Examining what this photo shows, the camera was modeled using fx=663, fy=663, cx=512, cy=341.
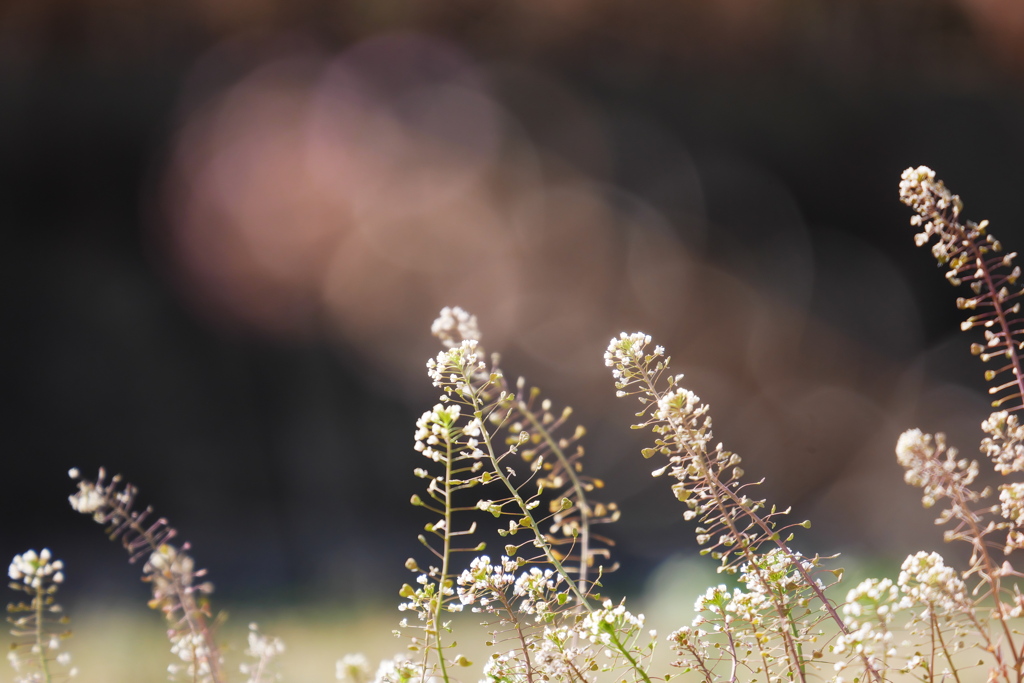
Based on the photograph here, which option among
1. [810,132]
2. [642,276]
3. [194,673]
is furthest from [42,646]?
[810,132]

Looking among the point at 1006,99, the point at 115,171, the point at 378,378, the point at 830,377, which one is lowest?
the point at 830,377

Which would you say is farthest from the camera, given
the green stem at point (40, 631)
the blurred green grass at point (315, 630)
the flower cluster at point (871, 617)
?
the blurred green grass at point (315, 630)

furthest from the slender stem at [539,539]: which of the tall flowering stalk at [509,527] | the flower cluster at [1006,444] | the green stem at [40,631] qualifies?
the green stem at [40,631]

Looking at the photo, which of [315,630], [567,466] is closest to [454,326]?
[567,466]

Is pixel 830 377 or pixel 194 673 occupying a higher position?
pixel 830 377

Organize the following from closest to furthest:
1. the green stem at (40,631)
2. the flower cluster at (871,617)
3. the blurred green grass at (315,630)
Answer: the flower cluster at (871,617) < the green stem at (40,631) < the blurred green grass at (315,630)

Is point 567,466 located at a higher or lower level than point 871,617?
higher

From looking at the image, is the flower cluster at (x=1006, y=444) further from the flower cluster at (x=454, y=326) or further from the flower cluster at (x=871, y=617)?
the flower cluster at (x=454, y=326)

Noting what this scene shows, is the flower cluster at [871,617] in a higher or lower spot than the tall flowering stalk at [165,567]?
lower

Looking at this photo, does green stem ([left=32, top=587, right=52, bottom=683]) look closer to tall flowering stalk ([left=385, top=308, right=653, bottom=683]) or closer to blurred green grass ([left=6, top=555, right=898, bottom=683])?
tall flowering stalk ([left=385, top=308, right=653, bottom=683])

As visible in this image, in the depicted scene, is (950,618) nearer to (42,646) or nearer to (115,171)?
(42,646)

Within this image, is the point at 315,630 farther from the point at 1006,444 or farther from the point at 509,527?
the point at 1006,444
